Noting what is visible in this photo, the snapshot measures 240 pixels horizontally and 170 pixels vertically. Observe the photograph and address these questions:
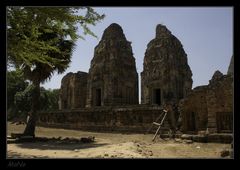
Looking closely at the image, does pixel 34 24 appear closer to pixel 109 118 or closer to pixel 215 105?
pixel 215 105

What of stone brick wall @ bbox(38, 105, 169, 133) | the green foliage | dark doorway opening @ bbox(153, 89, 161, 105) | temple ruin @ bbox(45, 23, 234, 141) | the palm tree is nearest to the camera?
the green foliage

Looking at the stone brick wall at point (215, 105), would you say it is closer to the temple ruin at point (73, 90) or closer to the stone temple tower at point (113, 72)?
the stone temple tower at point (113, 72)

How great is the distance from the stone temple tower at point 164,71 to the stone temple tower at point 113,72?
1.36m

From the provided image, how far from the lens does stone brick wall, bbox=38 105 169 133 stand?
67.2ft

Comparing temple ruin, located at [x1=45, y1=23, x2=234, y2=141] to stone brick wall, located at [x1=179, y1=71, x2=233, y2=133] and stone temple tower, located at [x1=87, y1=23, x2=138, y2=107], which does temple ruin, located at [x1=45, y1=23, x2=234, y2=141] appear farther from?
stone brick wall, located at [x1=179, y1=71, x2=233, y2=133]

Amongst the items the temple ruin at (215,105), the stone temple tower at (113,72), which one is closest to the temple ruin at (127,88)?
the stone temple tower at (113,72)

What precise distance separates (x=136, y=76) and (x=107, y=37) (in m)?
4.21

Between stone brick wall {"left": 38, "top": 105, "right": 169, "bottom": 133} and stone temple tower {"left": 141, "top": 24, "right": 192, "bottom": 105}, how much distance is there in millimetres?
4018

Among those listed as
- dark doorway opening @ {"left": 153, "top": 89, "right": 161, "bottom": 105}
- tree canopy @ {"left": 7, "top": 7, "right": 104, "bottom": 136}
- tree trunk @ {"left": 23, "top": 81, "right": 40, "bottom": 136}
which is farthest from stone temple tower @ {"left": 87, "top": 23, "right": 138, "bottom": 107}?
tree canopy @ {"left": 7, "top": 7, "right": 104, "bottom": 136}

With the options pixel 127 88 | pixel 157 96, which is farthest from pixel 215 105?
pixel 127 88
